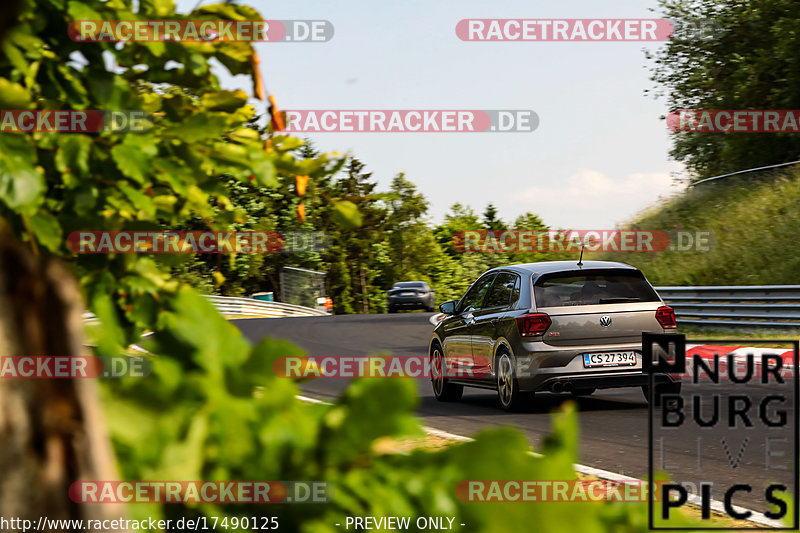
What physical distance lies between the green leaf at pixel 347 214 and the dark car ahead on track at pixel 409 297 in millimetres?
47554

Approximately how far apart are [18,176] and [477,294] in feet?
38.0

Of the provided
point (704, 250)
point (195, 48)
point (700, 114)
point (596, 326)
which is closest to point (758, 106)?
point (700, 114)

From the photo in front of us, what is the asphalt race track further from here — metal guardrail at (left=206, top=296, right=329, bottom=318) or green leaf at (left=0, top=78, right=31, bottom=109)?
metal guardrail at (left=206, top=296, right=329, bottom=318)

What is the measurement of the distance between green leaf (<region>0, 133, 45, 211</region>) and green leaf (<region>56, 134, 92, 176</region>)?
0.18 m

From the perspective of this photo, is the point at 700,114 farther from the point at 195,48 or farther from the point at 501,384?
the point at 195,48

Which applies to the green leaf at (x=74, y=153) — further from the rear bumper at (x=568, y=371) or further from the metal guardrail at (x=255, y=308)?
the metal guardrail at (x=255, y=308)

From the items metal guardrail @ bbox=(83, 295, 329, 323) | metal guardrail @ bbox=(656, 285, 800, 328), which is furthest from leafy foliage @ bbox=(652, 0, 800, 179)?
metal guardrail @ bbox=(83, 295, 329, 323)

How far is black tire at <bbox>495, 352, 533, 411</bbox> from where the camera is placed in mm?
11375

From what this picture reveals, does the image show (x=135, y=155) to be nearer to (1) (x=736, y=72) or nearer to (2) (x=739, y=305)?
(2) (x=739, y=305)

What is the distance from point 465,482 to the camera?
1408 millimetres

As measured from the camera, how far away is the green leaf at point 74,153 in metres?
2.11

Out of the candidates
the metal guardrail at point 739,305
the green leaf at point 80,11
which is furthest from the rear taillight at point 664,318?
the green leaf at point 80,11

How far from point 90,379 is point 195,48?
139 centimetres

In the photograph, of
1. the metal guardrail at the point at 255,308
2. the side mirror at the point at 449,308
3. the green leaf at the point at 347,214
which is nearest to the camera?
the green leaf at the point at 347,214
